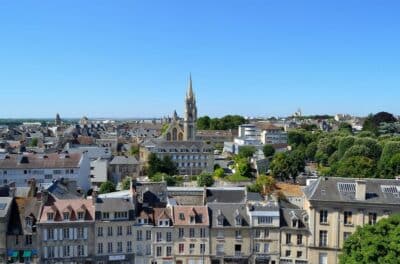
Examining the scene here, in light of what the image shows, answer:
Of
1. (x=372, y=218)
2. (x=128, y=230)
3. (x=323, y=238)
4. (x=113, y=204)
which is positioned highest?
(x=113, y=204)

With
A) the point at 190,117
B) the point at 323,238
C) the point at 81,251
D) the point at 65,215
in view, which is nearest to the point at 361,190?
the point at 323,238

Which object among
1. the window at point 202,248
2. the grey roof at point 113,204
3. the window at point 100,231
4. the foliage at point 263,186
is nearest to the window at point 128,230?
the grey roof at point 113,204

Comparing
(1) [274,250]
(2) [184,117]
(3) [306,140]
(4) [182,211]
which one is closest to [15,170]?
(4) [182,211]

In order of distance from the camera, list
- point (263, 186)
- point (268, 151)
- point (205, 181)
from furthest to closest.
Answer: point (268, 151), point (205, 181), point (263, 186)

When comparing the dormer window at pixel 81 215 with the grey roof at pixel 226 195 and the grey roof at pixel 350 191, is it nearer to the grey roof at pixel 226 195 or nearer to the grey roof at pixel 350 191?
the grey roof at pixel 226 195

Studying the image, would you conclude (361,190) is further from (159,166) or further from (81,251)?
(159,166)

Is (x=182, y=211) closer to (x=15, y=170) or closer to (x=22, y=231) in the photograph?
(x=22, y=231)
